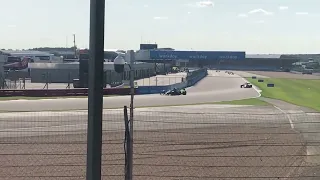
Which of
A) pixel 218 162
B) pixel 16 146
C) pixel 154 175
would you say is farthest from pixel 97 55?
pixel 16 146

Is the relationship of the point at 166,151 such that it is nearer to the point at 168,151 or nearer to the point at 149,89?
the point at 168,151

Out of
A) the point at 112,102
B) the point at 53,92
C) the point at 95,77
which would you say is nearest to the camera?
the point at 95,77

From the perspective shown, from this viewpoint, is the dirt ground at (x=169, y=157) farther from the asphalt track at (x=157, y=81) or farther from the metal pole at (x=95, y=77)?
the asphalt track at (x=157, y=81)

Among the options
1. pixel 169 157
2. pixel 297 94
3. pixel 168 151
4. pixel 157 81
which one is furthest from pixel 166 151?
pixel 157 81

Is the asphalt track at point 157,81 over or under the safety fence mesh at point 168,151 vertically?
under

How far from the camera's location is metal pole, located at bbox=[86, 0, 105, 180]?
3.87 metres

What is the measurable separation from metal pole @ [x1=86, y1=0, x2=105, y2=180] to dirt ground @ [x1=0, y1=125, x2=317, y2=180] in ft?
20.0

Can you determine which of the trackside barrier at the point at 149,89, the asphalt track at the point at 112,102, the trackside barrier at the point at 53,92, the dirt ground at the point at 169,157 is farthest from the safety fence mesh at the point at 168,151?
the trackside barrier at the point at 149,89

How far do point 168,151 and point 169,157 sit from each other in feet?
2.82

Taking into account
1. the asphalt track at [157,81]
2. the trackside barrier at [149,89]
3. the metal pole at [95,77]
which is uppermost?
the metal pole at [95,77]

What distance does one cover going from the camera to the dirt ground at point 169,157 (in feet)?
34.8

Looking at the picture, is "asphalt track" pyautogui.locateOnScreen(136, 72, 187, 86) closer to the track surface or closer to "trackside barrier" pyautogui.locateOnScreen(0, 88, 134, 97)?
"trackside barrier" pyautogui.locateOnScreen(0, 88, 134, 97)

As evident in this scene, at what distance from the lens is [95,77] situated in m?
3.90

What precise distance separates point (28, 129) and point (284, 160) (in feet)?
35.4
